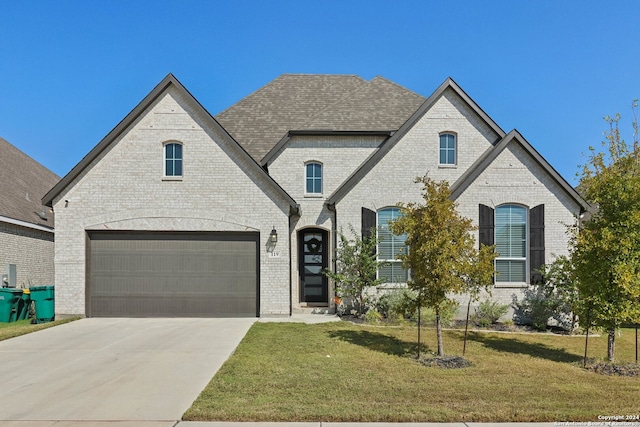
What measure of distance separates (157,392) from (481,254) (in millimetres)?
6038

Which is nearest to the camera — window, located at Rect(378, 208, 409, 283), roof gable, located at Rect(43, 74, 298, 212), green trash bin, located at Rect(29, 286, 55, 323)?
green trash bin, located at Rect(29, 286, 55, 323)

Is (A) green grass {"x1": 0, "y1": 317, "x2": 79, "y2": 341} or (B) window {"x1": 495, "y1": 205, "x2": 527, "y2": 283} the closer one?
(A) green grass {"x1": 0, "y1": 317, "x2": 79, "y2": 341}

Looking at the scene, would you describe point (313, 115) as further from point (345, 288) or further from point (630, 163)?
point (630, 163)

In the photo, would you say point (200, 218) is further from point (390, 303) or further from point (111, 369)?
point (111, 369)

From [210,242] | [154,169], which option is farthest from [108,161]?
[210,242]

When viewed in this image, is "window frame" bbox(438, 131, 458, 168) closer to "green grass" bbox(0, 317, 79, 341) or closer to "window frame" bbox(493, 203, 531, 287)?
"window frame" bbox(493, 203, 531, 287)

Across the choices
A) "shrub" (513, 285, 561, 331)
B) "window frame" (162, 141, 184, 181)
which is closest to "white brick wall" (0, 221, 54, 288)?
"window frame" (162, 141, 184, 181)

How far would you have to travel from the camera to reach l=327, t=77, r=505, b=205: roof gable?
1409cm

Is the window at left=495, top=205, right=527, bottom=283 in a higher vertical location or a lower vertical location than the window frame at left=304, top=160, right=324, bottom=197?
lower

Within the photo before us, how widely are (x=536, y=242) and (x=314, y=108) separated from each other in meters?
9.46

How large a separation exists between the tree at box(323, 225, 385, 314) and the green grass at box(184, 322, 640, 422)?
118 inches

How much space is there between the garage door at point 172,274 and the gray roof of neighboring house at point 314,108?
4022 millimetres

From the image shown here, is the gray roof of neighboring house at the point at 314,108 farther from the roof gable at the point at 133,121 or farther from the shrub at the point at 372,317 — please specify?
the shrub at the point at 372,317

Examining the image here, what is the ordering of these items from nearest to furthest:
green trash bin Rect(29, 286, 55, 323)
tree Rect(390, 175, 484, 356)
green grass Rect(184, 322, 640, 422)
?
1. green grass Rect(184, 322, 640, 422)
2. tree Rect(390, 175, 484, 356)
3. green trash bin Rect(29, 286, 55, 323)
